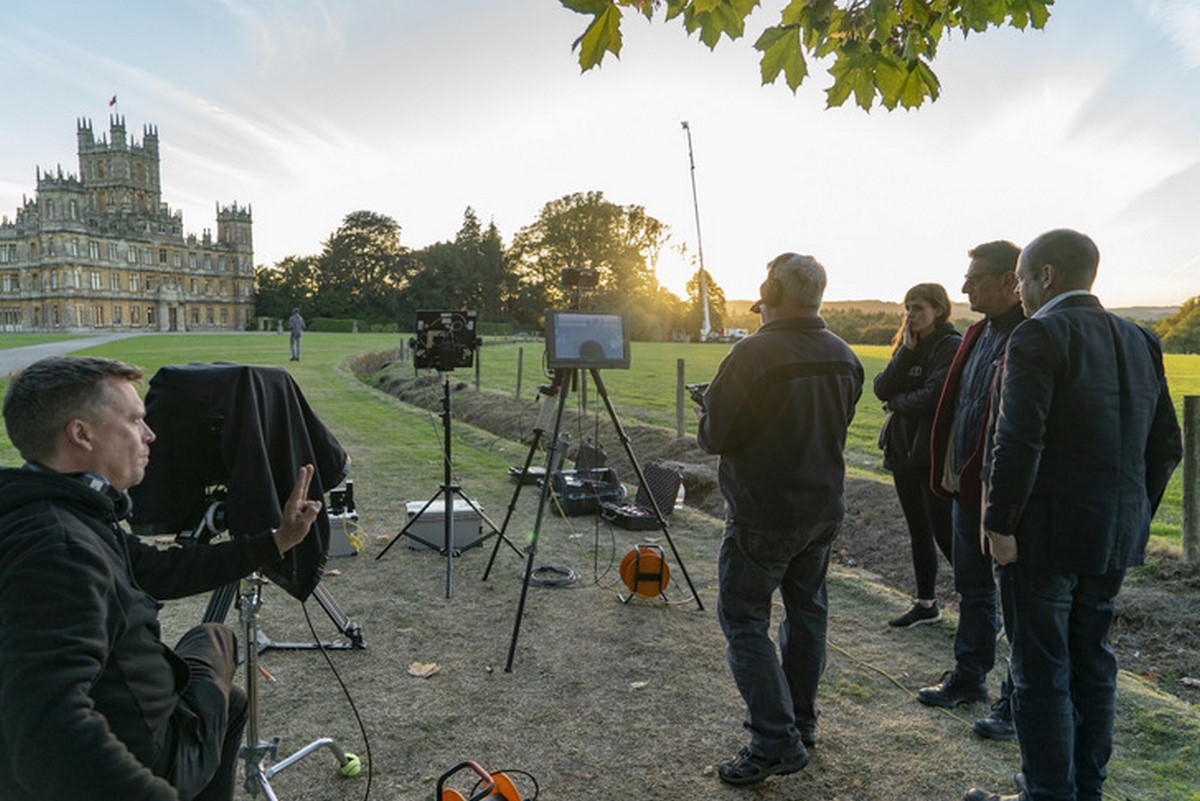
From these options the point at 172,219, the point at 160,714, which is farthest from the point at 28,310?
the point at 160,714

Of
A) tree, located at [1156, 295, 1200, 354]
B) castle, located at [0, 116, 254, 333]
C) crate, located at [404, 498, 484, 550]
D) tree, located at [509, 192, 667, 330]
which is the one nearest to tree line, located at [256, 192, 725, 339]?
tree, located at [509, 192, 667, 330]

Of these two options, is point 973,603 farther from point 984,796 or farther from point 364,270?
point 364,270

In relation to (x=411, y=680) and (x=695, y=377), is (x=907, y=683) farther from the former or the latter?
(x=695, y=377)

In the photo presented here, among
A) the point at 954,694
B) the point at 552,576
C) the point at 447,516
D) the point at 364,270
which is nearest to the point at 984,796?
the point at 954,694

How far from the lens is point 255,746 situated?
9.95 ft

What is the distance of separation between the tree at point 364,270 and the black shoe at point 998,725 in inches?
3401

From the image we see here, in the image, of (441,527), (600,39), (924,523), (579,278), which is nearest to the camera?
(600,39)

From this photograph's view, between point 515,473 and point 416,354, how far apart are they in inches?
174

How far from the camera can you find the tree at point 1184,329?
44812mm

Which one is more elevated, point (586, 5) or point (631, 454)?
point (586, 5)

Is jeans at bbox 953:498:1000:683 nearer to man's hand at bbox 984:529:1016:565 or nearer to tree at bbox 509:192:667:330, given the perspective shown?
man's hand at bbox 984:529:1016:565

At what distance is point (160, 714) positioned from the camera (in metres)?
1.94

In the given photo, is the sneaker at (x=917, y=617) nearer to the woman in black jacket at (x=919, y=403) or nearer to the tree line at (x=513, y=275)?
the woman in black jacket at (x=919, y=403)

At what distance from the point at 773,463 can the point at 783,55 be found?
167 centimetres
